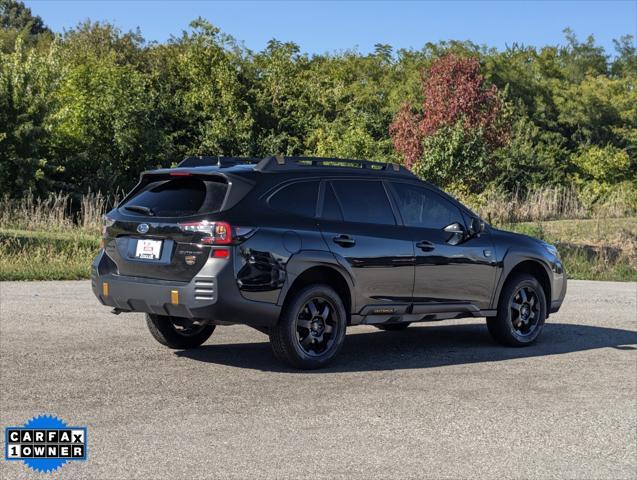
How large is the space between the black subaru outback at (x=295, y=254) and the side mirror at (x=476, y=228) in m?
0.01

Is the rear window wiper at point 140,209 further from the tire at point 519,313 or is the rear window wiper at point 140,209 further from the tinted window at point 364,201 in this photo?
the tire at point 519,313

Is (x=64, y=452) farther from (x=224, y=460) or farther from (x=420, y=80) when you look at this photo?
(x=420, y=80)

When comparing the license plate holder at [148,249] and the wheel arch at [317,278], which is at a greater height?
the license plate holder at [148,249]

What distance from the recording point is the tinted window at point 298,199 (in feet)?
29.5

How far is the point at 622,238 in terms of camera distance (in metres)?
25.6

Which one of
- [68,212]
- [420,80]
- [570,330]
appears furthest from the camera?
[420,80]

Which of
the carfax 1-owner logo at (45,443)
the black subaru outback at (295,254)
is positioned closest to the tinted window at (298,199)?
the black subaru outback at (295,254)

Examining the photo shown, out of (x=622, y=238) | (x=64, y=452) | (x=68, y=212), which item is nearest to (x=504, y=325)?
(x=64, y=452)

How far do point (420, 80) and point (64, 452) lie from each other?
36.5 meters

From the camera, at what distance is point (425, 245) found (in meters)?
9.91

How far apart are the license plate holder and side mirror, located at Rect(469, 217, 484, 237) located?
3.49 meters

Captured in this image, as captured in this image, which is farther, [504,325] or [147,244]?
[504,325]

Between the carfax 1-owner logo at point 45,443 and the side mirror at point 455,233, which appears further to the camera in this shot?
the side mirror at point 455,233

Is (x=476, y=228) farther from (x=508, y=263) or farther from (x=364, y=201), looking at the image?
(x=364, y=201)
